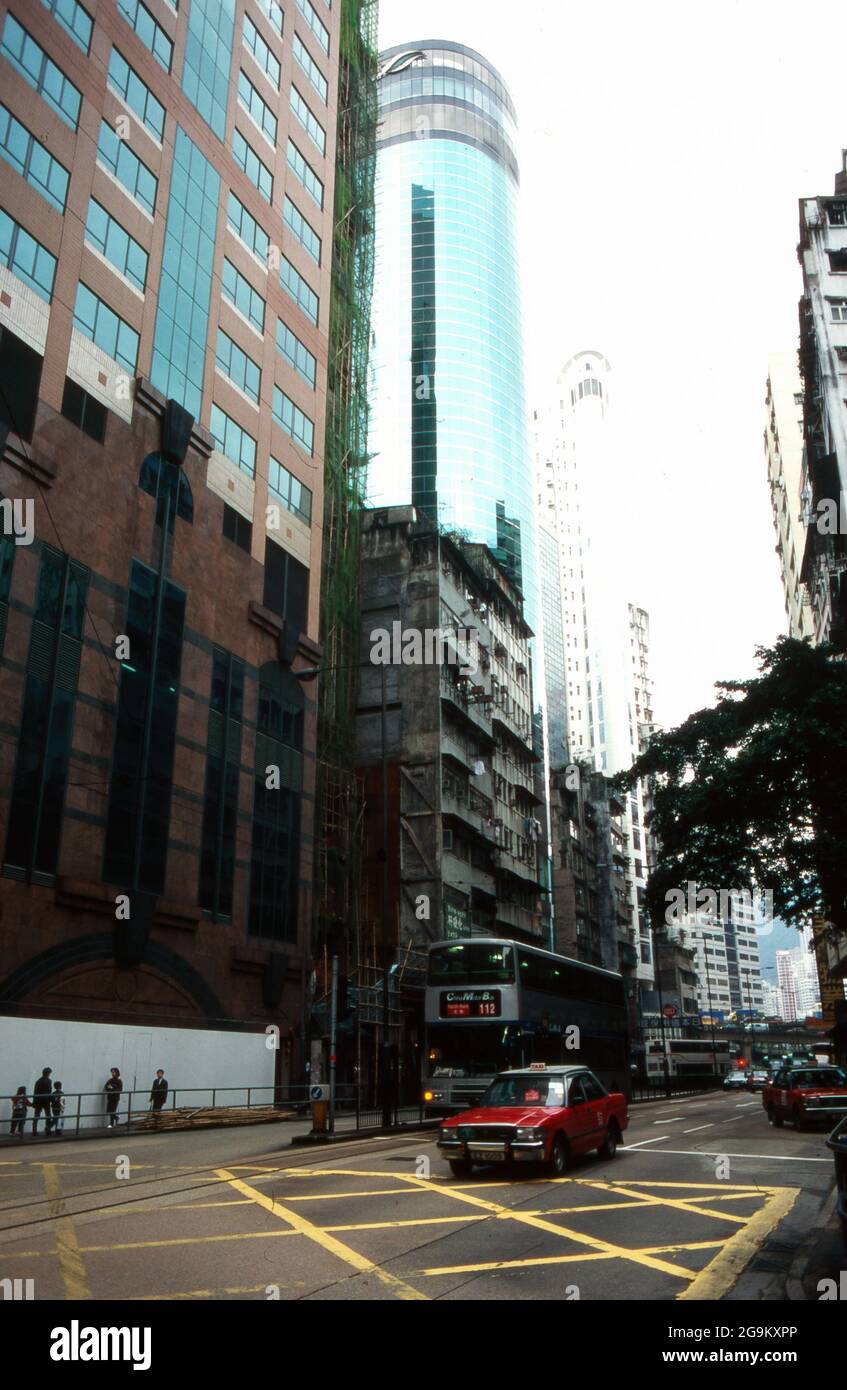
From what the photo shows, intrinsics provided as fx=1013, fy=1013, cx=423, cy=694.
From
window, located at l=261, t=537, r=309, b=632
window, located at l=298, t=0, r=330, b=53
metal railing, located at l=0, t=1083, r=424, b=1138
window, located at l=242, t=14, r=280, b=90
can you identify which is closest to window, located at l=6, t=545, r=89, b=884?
metal railing, located at l=0, t=1083, r=424, b=1138

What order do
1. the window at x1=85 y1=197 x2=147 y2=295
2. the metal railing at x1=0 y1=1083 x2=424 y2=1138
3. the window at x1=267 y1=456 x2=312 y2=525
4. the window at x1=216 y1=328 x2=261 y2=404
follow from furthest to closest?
the window at x1=267 y1=456 x2=312 y2=525
the window at x1=216 y1=328 x2=261 y2=404
the window at x1=85 y1=197 x2=147 y2=295
the metal railing at x1=0 y1=1083 x2=424 y2=1138

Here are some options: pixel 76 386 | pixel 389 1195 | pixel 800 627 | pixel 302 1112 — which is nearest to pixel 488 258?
pixel 800 627

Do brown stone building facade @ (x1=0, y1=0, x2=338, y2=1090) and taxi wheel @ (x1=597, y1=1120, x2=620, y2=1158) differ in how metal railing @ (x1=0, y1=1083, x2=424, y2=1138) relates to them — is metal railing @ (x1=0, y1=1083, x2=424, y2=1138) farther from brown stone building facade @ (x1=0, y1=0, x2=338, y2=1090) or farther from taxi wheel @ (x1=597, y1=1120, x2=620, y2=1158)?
taxi wheel @ (x1=597, y1=1120, x2=620, y2=1158)

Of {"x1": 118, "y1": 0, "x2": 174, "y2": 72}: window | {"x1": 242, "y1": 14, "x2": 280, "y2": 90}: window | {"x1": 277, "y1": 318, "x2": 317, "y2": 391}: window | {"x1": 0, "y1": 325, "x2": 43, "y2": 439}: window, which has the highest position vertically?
{"x1": 242, "y1": 14, "x2": 280, "y2": 90}: window

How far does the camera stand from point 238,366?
1613 inches

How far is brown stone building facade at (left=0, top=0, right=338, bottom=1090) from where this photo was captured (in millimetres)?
28562

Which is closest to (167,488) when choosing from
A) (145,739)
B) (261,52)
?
(145,739)

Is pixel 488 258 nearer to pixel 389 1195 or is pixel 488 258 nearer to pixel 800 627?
pixel 800 627

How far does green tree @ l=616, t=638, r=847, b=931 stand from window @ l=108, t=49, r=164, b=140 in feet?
93.5

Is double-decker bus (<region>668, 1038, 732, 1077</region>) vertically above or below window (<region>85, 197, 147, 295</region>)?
below

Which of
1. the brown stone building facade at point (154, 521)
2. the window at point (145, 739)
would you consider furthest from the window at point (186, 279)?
the window at point (145, 739)

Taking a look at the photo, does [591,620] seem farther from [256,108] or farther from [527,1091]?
[527,1091]

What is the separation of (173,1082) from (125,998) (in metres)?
3.49
